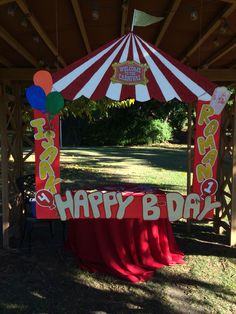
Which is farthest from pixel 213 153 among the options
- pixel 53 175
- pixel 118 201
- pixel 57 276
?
pixel 57 276

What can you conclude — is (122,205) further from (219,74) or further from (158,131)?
(158,131)

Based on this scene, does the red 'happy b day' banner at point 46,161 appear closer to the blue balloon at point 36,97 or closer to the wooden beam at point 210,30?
the blue balloon at point 36,97

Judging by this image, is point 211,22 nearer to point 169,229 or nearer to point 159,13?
point 159,13

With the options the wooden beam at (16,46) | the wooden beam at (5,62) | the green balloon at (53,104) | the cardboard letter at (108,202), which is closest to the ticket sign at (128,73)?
the green balloon at (53,104)

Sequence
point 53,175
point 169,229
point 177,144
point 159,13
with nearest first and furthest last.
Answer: point 53,175 → point 159,13 → point 169,229 → point 177,144

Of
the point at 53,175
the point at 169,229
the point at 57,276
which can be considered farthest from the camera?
the point at 169,229

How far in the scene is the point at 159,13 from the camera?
13.6 feet

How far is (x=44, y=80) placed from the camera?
3.30 m

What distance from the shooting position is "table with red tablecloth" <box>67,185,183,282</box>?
4.99 metres

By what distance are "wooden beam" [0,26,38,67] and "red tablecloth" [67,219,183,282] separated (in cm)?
238

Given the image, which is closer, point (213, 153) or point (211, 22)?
point (213, 153)

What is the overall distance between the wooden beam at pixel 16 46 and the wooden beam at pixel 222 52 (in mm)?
2645

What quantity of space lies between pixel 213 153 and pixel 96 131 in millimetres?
26055

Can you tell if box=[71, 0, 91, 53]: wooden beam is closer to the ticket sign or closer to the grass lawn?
the ticket sign
